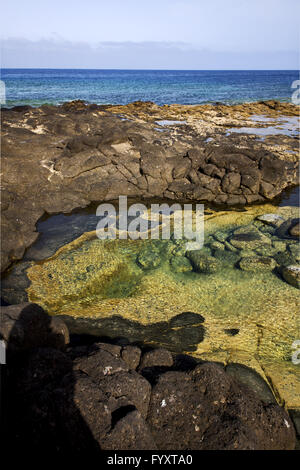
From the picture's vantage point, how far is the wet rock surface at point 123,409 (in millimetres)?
3320

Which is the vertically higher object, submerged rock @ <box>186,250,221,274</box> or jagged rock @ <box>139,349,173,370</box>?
submerged rock @ <box>186,250,221,274</box>

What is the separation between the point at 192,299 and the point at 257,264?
2331 millimetres

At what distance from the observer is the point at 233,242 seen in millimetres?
9898

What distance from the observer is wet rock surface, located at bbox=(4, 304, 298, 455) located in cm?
332

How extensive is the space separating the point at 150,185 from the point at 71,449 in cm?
1164

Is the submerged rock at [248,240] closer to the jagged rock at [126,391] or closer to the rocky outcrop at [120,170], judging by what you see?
the rocky outcrop at [120,170]

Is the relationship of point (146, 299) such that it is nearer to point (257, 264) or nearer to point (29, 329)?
point (29, 329)

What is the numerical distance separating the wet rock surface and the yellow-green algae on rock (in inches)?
54.5

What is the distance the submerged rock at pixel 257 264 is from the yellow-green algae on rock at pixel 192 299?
0.58 ft

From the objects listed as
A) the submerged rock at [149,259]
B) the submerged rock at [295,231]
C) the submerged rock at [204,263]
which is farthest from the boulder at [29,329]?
the submerged rock at [295,231]

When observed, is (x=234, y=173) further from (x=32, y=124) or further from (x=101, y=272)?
(x=32, y=124)

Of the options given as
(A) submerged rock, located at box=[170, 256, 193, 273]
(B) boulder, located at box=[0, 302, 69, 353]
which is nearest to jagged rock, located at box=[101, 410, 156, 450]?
(B) boulder, located at box=[0, 302, 69, 353]

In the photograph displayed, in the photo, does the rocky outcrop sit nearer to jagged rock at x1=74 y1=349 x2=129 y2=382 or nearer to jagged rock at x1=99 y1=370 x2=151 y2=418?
jagged rock at x1=74 y1=349 x2=129 y2=382

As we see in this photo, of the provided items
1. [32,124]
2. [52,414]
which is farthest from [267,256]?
[32,124]
